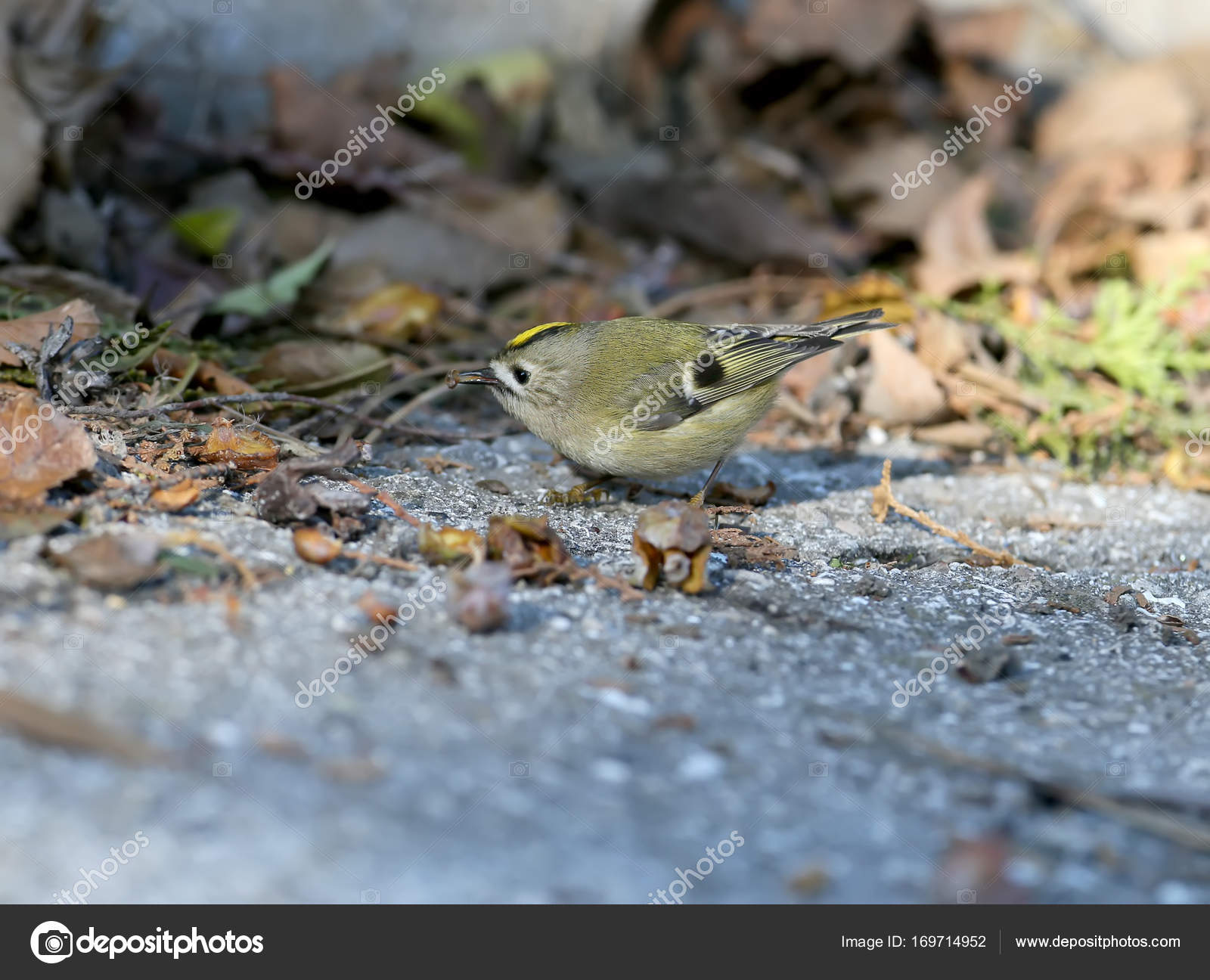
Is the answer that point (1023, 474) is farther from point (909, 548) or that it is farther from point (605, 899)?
point (605, 899)

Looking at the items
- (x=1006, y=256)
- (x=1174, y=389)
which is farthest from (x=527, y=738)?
(x=1006, y=256)

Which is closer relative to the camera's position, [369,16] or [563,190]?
[563,190]

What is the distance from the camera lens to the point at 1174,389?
4809 millimetres

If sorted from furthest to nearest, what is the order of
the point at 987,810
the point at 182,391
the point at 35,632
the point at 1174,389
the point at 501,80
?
the point at 501,80 → the point at 1174,389 → the point at 182,391 → the point at 35,632 → the point at 987,810

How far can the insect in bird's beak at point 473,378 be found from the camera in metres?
3.78

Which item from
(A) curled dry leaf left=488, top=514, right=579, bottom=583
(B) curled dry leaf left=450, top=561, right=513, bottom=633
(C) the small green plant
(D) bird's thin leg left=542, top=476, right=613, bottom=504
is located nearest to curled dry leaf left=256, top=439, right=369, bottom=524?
(A) curled dry leaf left=488, top=514, right=579, bottom=583

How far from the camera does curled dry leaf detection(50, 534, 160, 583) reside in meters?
2.30

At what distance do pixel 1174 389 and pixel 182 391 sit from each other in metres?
3.95

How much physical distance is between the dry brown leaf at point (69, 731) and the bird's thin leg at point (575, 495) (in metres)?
1.93

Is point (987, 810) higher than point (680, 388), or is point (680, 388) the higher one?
point (680, 388)

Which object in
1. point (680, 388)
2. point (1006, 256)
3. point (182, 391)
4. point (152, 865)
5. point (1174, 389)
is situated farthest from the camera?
point (1006, 256)

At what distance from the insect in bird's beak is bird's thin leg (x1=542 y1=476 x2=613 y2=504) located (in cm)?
43

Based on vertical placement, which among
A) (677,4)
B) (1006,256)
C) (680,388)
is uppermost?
(677,4)
